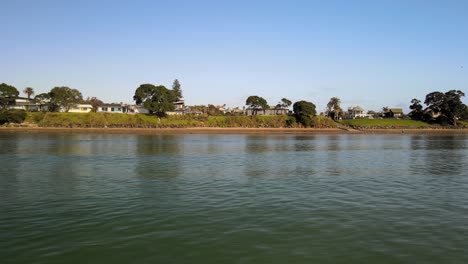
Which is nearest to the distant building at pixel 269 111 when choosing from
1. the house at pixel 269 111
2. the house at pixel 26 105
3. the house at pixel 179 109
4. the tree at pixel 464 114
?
the house at pixel 269 111

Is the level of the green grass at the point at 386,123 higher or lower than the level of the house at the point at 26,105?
lower

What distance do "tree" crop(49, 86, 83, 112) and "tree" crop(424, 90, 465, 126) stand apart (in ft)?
428

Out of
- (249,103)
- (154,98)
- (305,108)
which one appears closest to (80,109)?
(154,98)

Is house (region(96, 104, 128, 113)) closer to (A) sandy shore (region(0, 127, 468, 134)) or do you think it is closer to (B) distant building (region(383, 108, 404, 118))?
(A) sandy shore (region(0, 127, 468, 134))

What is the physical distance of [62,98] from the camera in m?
114

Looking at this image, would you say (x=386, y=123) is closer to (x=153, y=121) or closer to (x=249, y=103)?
(x=249, y=103)

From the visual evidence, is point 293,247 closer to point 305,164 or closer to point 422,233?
point 422,233

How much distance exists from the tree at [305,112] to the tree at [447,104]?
156 feet

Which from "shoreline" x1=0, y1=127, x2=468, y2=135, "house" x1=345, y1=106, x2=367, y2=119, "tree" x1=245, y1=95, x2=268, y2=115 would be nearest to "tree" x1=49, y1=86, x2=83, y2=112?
"shoreline" x1=0, y1=127, x2=468, y2=135

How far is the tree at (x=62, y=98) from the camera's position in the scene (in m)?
113

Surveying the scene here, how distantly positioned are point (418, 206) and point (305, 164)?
15.4m

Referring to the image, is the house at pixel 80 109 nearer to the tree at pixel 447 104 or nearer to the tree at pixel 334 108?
the tree at pixel 334 108

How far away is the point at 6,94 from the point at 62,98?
15412mm

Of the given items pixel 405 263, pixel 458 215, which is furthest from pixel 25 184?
pixel 458 215
